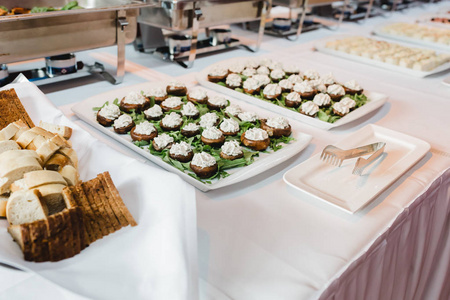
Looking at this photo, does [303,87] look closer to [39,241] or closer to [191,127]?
[191,127]

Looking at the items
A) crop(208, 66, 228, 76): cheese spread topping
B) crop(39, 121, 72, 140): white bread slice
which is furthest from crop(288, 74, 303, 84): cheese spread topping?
crop(39, 121, 72, 140): white bread slice

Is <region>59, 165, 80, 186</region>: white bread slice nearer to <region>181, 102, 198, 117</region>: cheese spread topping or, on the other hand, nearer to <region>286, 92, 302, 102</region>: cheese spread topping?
<region>181, 102, 198, 117</region>: cheese spread topping

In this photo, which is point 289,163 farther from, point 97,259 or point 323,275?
point 97,259

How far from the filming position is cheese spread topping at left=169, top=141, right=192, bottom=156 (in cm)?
92

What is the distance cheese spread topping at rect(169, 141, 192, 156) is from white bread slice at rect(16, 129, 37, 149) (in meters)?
0.30

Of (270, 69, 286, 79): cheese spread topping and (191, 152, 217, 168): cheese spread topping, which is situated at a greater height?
(270, 69, 286, 79): cheese spread topping

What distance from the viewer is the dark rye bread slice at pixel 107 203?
64cm

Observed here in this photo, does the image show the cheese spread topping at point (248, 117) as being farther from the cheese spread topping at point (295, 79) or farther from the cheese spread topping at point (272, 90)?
the cheese spread topping at point (295, 79)

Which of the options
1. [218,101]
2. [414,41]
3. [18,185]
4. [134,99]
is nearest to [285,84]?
[218,101]

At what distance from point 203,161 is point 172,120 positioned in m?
0.25

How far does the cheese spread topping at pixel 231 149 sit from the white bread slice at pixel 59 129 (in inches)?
14.2

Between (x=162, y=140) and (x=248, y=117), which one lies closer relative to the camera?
(x=162, y=140)

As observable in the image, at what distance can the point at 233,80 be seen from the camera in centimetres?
145

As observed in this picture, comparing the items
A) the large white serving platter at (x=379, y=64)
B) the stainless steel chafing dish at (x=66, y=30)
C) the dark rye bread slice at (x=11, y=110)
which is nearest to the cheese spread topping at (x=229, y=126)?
the dark rye bread slice at (x=11, y=110)
